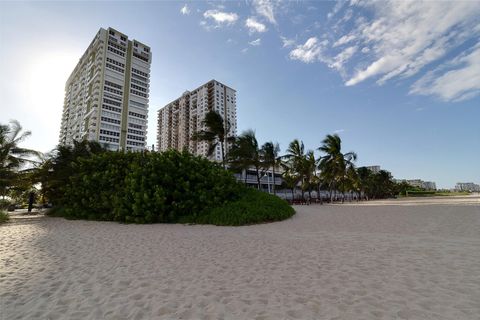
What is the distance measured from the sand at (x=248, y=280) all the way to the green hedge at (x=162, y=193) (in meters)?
5.51

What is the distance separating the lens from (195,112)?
99.2 m

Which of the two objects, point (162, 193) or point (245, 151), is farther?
point (245, 151)

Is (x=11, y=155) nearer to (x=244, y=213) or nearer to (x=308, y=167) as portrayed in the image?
(x=244, y=213)

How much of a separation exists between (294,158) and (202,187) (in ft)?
73.9

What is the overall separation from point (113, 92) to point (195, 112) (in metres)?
35.7

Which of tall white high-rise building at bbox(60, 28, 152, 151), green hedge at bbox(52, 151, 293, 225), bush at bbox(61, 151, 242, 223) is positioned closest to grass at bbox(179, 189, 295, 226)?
green hedge at bbox(52, 151, 293, 225)

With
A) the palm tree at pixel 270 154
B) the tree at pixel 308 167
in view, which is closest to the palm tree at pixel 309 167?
the tree at pixel 308 167

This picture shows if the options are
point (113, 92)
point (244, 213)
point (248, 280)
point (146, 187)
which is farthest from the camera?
point (113, 92)

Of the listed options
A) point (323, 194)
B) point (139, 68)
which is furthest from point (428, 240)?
point (139, 68)

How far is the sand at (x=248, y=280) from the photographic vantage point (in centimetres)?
293

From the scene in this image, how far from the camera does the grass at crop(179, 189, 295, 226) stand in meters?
11.7

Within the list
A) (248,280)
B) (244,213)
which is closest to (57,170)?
(244,213)

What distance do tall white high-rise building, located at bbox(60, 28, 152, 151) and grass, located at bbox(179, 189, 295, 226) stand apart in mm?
60392

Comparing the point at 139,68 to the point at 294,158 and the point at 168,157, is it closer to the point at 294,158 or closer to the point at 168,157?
the point at 294,158
